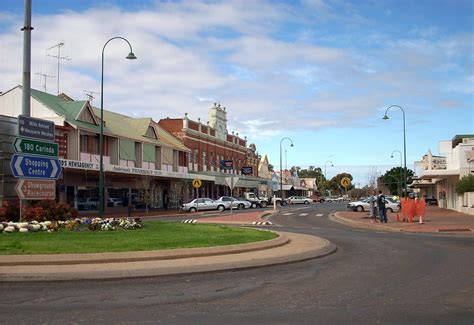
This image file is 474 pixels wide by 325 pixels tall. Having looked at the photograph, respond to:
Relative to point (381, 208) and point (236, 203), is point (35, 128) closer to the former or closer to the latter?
point (381, 208)

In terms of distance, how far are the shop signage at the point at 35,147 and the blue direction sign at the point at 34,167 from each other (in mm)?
181

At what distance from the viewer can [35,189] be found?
18547mm

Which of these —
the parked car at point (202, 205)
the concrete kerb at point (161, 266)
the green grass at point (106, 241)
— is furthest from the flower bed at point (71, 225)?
the parked car at point (202, 205)

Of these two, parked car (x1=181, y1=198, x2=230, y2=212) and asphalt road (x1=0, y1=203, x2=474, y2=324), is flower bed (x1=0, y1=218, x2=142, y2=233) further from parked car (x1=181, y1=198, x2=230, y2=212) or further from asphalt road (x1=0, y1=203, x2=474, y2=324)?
parked car (x1=181, y1=198, x2=230, y2=212)

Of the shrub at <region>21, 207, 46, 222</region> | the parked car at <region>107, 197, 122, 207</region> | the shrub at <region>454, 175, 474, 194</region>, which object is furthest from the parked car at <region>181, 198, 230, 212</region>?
the shrub at <region>21, 207, 46, 222</region>

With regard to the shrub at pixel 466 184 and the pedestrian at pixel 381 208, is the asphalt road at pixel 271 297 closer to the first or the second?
the pedestrian at pixel 381 208

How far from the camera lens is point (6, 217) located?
19.3 m

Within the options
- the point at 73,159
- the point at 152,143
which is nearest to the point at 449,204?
the point at 152,143

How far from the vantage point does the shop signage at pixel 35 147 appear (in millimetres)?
17805

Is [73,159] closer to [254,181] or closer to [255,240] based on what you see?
[255,240]

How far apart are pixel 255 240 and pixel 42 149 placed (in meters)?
8.10

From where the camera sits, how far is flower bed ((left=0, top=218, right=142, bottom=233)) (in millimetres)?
16797

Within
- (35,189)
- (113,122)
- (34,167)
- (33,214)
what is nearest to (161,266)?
(35,189)

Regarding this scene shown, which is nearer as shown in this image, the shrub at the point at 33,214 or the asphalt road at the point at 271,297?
the asphalt road at the point at 271,297
